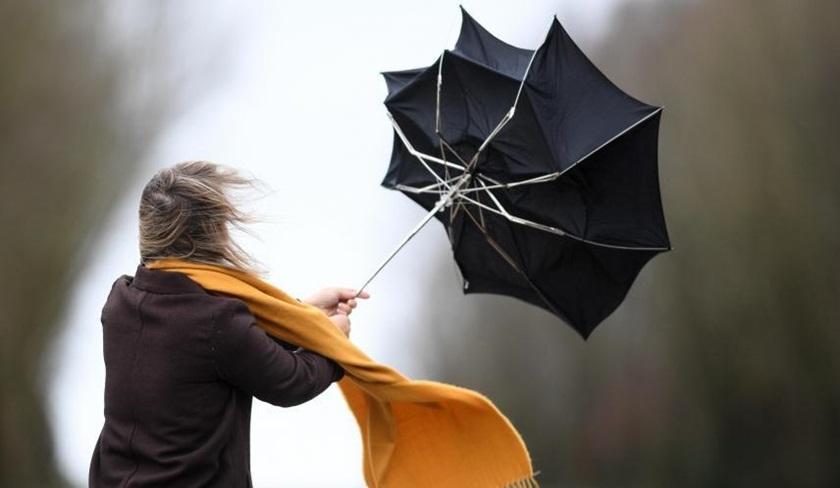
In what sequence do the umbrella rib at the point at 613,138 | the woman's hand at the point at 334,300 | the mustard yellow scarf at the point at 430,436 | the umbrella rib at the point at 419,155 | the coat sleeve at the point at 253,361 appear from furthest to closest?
1. the umbrella rib at the point at 419,155
2. the umbrella rib at the point at 613,138
3. the woman's hand at the point at 334,300
4. the mustard yellow scarf at the point at 430,436
5. the coat sleeve at the point at 253,361

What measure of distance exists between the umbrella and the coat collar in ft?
2.00

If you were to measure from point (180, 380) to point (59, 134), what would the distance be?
3269 mm

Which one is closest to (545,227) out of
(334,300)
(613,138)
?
(613,138)

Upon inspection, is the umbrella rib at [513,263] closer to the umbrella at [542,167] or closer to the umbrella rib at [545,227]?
the umbrella at [542,167]

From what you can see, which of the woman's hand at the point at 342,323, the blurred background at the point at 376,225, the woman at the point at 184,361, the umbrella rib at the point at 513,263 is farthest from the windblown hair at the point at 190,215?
the blurred background at the point at 376,225

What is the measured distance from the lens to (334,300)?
2.07 m

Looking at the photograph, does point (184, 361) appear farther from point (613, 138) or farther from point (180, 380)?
point (613, 138)

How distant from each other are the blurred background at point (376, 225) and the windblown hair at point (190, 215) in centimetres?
276

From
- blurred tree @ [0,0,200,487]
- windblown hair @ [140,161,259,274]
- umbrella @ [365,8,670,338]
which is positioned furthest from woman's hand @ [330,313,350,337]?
blurred tree @ [0,0,200,487]

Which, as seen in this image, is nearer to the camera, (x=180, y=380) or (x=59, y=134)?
(x=180, y=380)

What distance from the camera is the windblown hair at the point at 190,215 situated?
166 centimetres

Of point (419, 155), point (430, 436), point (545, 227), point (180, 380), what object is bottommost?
point (430, 436)

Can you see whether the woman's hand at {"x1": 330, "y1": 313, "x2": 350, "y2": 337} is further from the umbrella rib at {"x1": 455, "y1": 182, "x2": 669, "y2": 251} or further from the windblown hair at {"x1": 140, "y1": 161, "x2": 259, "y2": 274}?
the umbrella rib at {"x1": 455, "y1": 182, "x2": 669, "y2": 251}

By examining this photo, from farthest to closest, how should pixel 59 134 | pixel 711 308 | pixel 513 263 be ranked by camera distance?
pixel 59 134, pixel 711 308, pixel 513 263
